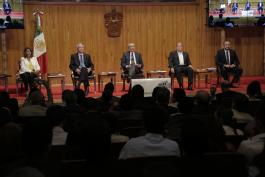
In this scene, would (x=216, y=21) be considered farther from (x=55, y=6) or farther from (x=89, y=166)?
(x=89, y=166)

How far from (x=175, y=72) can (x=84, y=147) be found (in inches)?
334

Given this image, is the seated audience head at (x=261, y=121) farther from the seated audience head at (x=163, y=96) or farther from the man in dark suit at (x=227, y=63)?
the man in dark suit at (x=227, y=63)

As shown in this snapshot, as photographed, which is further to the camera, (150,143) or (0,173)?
(150,143)

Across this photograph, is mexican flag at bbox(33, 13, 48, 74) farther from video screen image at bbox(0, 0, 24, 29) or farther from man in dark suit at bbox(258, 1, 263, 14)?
man in dark suit at bbox(258, 1, 263, 14)

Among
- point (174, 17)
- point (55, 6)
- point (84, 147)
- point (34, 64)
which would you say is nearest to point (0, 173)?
point (84, 147)

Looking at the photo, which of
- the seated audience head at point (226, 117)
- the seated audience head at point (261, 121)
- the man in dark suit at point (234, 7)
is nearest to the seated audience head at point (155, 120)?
the seated audience head at point (261, 121)

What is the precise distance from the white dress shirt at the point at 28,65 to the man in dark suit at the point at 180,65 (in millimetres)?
3335

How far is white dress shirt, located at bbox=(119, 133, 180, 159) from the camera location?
10.5 feet

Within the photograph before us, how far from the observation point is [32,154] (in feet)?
8.98

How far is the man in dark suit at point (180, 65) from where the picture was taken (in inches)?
431

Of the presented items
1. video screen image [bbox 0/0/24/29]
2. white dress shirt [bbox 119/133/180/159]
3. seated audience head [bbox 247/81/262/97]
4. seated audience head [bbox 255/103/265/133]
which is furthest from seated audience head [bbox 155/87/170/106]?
video screen image [bbox 0/0/24/29]

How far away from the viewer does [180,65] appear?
11250 mm

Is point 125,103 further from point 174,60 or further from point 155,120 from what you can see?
point 174,60

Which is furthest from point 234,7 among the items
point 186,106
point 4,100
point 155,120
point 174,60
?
point 155,120
